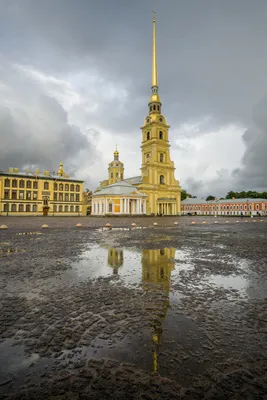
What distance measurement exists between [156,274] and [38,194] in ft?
206

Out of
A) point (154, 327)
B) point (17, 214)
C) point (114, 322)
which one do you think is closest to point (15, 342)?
point (114, 322)

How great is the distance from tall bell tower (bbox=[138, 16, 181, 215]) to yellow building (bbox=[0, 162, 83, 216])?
20.7 meters

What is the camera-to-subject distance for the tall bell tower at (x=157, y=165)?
70062mm

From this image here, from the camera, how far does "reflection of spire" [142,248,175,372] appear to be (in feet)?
8.17

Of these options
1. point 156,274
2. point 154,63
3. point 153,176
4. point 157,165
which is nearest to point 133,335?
point 156,274

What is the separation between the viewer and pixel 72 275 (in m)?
4.88

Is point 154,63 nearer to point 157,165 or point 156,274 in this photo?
point 157,165

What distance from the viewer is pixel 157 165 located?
7112cm

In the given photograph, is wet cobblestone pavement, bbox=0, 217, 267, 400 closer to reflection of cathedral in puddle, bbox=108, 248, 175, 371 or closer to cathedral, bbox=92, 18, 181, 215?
reflection of cathedral in puddle, bbox=108, 248, 175, 371

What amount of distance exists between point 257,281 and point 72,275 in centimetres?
386

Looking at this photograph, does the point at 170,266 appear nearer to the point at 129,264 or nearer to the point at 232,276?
the point at 129,264

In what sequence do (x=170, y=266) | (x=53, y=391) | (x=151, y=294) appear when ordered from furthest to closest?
(x=170, y=266) → (x=151, y=294) → (x=53, y=391)

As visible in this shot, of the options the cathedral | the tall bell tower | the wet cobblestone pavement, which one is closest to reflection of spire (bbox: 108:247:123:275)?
the wet cobblestone pavement

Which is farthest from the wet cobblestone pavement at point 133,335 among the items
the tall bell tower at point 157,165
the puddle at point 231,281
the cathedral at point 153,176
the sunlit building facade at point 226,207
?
the sunlit building facade at point 226,207
